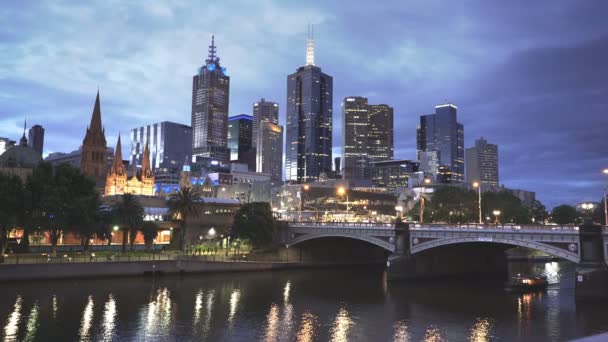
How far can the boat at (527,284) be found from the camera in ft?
237

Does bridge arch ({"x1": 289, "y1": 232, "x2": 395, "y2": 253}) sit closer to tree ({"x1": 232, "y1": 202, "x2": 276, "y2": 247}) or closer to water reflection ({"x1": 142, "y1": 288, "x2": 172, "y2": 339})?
tree ({"x1": 232, "y1": 202, "x2": 276, "y2": 247})

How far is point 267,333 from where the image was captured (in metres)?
46.0

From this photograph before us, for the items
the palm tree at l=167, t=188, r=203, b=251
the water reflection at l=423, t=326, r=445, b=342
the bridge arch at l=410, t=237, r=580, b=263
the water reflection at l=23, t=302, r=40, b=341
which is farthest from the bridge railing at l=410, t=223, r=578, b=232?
the water reflection at l=23, t=302, r=40, b=341

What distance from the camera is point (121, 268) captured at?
250ft

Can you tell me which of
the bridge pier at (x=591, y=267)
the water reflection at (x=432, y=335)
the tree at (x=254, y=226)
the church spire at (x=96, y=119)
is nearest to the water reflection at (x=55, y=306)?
the water reflection at (x=432, y=335)

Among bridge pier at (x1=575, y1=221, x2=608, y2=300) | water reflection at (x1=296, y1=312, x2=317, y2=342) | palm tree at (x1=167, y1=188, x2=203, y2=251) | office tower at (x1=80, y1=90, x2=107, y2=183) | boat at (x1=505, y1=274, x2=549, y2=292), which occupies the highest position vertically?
office tower at (x1=80, y1=90, x2=107, y2=183)

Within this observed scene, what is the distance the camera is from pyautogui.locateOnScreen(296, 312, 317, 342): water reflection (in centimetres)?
4471

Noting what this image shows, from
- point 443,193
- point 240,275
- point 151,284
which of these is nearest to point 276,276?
point 240,275

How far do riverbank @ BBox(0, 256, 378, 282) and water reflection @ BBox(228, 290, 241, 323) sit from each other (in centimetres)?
1669

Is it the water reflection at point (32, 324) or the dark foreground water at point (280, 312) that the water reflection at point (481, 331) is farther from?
the water reflection at point (32, 324)

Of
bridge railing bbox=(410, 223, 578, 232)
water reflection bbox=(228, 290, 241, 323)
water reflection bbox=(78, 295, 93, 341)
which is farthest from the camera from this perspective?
bridge railing bbox=(410, 223, 578, 232)

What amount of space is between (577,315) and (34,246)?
82080mm

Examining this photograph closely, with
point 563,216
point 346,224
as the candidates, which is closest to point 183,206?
point 346,224

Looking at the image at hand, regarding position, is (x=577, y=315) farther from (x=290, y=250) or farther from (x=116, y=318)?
(x=290, y=250)
